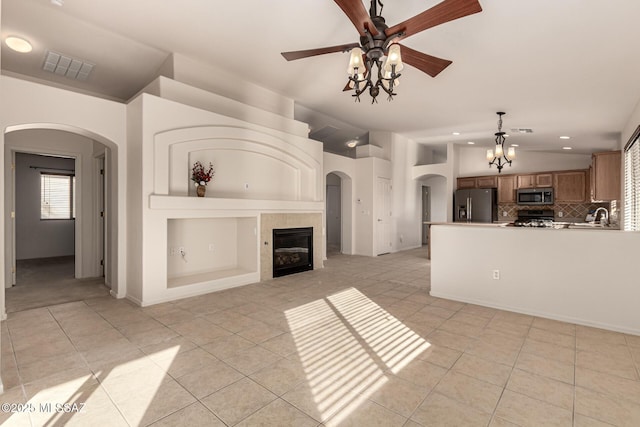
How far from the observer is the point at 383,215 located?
28.1 ft

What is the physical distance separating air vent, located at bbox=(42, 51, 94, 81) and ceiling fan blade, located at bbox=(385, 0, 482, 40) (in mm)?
4644

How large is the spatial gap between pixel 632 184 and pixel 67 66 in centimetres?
916

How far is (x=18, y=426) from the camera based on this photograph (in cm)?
177

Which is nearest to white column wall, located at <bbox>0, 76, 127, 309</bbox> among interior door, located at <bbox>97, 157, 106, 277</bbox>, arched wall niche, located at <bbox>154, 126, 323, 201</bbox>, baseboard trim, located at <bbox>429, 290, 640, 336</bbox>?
arched wall niche, located at <bbox>154, 126, 323, 201</bbox>

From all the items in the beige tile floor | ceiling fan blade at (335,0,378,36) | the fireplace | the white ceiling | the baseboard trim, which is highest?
the white ceiling

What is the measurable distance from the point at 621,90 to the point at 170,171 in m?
6.50

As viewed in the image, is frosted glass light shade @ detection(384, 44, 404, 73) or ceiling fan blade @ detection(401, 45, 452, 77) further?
ceiling fan blade @ detection(401, 45, 452, 77)

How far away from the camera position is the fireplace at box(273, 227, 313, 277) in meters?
5.59

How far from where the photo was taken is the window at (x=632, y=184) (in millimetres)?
4712

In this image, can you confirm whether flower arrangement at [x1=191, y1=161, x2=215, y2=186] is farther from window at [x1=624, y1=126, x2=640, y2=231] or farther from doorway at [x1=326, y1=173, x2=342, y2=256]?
doorway at [x1=326, y1=173, x2=342, y2=256]

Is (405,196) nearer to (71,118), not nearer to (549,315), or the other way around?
(549,315)

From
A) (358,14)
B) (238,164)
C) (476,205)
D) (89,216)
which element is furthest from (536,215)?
(89,216)

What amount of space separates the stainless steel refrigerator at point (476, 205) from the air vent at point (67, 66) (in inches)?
353

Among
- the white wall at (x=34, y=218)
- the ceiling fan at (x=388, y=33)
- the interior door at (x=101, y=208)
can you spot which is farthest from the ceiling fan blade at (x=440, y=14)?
the white wall at (x=34, y=218)
